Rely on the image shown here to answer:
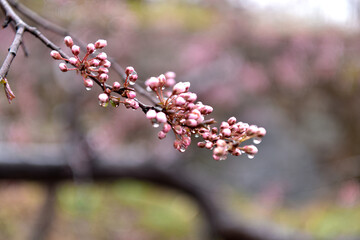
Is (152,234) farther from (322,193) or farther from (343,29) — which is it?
(343,29)

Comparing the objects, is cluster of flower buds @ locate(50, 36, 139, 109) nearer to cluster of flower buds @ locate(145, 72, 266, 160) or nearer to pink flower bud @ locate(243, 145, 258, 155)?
cluster of flower buds @ locate(145, 72, 266, 160)

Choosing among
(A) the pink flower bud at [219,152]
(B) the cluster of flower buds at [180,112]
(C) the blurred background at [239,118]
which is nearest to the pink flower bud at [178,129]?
(B) the cluster of flower buds at [180,112]

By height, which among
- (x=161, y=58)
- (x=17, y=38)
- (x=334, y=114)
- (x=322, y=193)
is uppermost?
(x=161, y=58)

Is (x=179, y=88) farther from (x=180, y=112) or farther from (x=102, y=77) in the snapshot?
(x=102, y=77)

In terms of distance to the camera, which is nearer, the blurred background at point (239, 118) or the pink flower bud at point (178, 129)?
the pink flower bud at point (178, 129)

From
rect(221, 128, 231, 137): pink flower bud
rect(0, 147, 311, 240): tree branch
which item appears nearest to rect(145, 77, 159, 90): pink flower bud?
rect(221, 128, 231, 137): pink flower bud

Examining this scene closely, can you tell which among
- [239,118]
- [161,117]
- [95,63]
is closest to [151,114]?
[161,117]

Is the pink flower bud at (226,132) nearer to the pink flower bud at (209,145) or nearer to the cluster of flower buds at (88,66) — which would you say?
the pink flower bud at (209,145)

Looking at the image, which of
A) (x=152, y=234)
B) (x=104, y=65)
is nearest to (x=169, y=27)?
(x=152, y=234)
